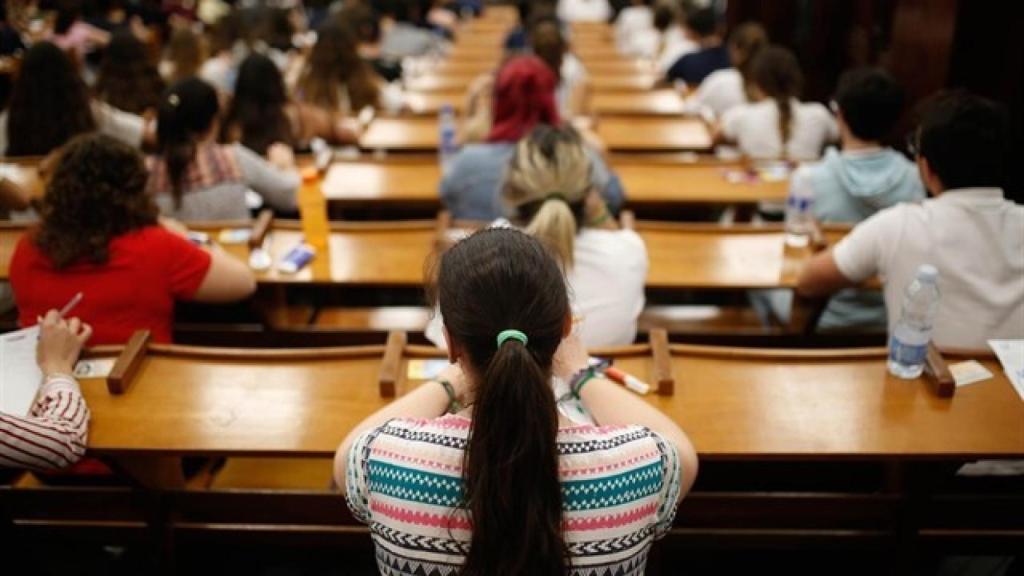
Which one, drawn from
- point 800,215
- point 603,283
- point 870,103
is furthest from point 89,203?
point 870,103

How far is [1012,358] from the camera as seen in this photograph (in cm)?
217

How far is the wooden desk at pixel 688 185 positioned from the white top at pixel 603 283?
108 centimetres

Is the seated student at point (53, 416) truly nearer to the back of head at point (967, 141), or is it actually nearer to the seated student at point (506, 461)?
the seated student at point (506, 461)

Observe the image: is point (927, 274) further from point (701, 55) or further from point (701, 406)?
point (701, 55)

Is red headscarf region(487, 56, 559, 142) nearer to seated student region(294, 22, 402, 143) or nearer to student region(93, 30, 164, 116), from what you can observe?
seated student region(294, 22, 402, 143)

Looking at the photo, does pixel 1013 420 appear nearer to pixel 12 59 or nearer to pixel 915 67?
pixel 915 67

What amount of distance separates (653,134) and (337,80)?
1.84m

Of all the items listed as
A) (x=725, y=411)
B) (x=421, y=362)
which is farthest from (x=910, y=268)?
(x=421, y=362)

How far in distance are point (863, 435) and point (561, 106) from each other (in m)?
3.51

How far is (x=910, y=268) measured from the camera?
91.1 inches

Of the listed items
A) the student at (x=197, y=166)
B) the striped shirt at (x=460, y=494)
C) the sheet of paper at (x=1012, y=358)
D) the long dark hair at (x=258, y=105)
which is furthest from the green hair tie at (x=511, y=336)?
the long dark hair at (x=258, y=105)

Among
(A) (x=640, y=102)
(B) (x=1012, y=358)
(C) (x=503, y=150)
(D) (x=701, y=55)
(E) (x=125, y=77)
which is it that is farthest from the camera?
(D) (x=701, y=55)

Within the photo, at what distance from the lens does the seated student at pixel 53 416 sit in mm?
1790

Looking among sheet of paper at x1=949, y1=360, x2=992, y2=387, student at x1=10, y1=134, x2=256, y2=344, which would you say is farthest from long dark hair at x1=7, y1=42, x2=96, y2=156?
sheet of paper at x1=949, y1=360, x2=992, y2=387
